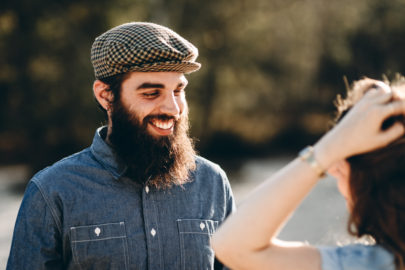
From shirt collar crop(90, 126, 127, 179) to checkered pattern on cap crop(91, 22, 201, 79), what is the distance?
0.30m

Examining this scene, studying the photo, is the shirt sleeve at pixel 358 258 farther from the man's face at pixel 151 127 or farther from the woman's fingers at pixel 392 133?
the man's face at pixel 151 127

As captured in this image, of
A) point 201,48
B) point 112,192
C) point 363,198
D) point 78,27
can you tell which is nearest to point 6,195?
point 78,27

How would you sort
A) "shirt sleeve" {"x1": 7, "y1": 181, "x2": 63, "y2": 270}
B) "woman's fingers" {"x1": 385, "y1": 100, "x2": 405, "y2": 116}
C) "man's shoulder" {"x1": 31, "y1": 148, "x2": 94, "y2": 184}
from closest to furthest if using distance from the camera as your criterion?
"woman's fingers" {"x1": 385, "y1": 100, "x2": 405, "y2": 116} < "shirt sleeve" {"x1": 7, "y1": 181, "x2": 63, "y2": 270} < "man's shoulder" {"x1": 31, "y1": 148, "x2": 94, "y2": 184}

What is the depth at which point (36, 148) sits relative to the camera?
491 inches

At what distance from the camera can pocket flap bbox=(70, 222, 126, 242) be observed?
190 cm

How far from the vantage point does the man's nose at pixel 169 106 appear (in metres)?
2.06

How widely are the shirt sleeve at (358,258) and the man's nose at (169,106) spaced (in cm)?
92

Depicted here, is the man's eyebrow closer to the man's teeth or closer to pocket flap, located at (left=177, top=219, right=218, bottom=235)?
the man's teeth

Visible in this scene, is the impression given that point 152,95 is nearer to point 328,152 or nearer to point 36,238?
point 36,238

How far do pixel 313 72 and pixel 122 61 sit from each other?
15527mm

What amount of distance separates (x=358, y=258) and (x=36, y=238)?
45.3 inches

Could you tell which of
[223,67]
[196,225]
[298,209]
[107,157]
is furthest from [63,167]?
[223,67]

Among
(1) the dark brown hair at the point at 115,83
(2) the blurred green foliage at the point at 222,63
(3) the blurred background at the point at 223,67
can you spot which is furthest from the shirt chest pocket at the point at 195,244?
(2) the blurred green foliage at the point at 222,63

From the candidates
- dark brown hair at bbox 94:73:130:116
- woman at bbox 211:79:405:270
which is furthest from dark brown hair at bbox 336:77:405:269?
dark brown hair at bbox 94:73:130:116
